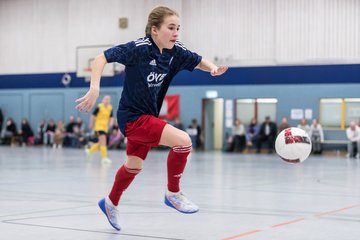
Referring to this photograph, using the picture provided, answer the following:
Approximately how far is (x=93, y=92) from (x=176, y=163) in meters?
1.22

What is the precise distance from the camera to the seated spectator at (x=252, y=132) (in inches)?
1217

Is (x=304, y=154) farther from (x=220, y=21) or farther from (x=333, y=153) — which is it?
(x=220, y=21)

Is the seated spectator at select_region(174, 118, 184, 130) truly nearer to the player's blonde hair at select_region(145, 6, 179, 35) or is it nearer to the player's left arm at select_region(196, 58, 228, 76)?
the player's left arm at select_region(196, 58, 228, 76)

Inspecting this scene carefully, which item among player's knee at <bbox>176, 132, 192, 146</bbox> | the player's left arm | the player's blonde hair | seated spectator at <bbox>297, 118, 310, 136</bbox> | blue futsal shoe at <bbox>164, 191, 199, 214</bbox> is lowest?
seated spectator at <bbox>297, 118, 310, 136</bbox>

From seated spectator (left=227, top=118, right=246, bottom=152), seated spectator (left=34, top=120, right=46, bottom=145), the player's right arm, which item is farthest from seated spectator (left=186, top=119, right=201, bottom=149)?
the player's right arm

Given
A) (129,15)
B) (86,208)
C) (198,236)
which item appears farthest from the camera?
(129,15)

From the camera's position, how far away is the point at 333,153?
Answer: 29.5 metres

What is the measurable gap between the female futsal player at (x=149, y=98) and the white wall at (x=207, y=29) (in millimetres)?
25155

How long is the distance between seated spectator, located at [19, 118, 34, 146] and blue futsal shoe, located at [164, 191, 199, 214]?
3130cm

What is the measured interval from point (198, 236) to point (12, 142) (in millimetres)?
32495

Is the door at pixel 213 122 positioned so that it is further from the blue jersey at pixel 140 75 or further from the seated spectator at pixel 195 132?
the blue jersey at pixel 140 75

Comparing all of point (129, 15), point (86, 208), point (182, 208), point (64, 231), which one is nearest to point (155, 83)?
point (182, 208)

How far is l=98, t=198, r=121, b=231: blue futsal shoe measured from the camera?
20.7 feet

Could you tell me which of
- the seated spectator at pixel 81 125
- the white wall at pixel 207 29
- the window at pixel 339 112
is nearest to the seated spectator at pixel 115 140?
the seated spectator at pixel 81 125
